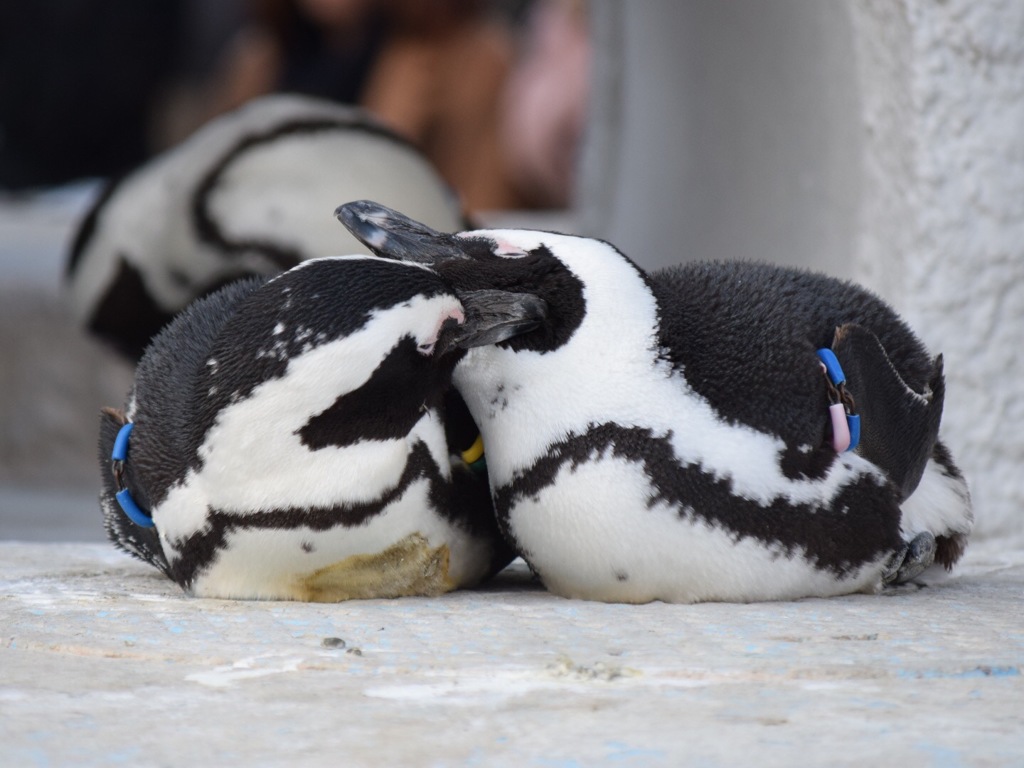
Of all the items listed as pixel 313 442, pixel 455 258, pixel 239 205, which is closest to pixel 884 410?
pixel 455 258

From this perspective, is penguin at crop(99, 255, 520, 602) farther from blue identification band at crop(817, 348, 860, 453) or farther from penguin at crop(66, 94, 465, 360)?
penguin at crop(66, 94, 465, 360)

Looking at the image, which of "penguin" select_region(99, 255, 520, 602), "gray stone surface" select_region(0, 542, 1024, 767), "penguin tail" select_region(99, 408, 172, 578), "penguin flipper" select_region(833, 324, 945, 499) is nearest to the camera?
Answer: "gray stone surface" select_region(0, 542, 1024, 767)

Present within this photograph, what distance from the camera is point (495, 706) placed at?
1.17 meters

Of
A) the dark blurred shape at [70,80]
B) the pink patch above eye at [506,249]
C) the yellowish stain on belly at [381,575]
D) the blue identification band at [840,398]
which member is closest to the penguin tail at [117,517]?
the yellowish stain on belly at [381,575]

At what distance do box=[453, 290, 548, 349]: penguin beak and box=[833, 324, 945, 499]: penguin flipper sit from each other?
286 millimetres

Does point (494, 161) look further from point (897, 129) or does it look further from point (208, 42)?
point (897, 129)

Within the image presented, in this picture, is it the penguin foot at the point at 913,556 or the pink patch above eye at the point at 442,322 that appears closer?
the pink patch above eye at the point at 442,322

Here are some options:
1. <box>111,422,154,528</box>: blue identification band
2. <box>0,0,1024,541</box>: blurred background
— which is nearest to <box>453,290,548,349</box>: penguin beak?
<box>111,422,154,528</box>: blue identification band

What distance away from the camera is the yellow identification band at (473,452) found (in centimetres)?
155

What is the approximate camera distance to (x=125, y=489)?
159 cm

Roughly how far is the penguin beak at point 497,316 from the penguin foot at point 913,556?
42 centimetres

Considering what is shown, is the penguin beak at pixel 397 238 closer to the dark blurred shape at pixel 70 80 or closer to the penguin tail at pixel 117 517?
the penguin tail at pixel 117 517

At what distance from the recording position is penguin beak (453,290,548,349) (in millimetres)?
1435

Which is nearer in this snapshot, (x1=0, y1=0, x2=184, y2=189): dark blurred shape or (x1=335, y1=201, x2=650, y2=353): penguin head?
(x1=335, y1=201, x2=650, y2=353): penguin head
